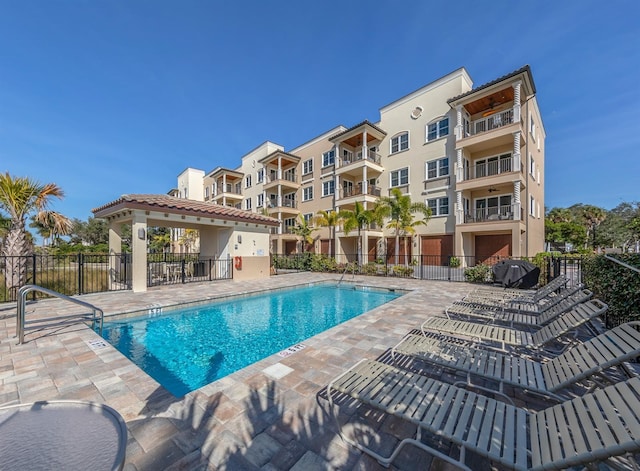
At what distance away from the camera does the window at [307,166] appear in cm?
2873

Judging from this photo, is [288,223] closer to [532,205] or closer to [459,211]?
[459,211]

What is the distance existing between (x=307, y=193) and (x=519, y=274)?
22.4 metres

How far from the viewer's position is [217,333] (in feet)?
23.1

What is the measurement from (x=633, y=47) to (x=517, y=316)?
12.6m

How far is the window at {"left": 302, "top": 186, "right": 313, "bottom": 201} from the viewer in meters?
28.7

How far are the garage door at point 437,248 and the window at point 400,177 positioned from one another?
5.22 meters

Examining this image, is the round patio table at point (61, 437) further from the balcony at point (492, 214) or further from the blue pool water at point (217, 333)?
the balcony at point (492, 214)

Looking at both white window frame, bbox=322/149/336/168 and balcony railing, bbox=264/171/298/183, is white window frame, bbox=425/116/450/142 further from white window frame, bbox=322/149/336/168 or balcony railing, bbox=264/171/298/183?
balcony railing, bbox=264/171/298/183

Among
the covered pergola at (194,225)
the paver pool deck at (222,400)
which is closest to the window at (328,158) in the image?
the covered pergola at (194,225)

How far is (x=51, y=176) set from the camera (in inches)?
397

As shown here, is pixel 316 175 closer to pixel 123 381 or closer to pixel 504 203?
pixel 504 203

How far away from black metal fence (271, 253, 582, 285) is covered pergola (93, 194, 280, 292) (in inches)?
192

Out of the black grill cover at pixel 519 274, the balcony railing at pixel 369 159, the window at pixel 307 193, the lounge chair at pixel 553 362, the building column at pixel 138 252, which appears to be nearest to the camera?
the lounge chair at pixel 553 362

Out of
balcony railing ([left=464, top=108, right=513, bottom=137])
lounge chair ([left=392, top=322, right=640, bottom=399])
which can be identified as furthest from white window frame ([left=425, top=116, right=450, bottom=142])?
lounge chair ([left=392, top=322, right=640, bottom=399])
